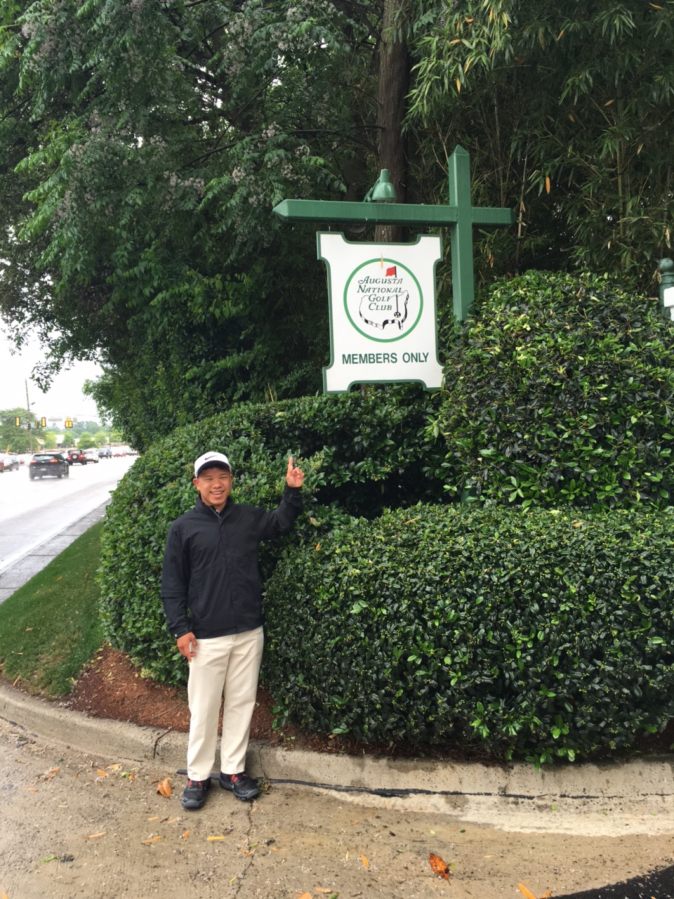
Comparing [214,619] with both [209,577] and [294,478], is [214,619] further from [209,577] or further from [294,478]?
[294,478]

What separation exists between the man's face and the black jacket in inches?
2.2

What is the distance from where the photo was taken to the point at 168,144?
25.6 ft

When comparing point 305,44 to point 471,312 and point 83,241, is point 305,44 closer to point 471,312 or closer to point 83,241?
point 83,241

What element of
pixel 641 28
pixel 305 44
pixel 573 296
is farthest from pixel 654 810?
pixel 305 44

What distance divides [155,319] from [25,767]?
687cm

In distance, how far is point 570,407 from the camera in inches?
165

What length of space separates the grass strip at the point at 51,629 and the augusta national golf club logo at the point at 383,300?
3.02 meters

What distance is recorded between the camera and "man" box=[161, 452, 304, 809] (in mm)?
3410

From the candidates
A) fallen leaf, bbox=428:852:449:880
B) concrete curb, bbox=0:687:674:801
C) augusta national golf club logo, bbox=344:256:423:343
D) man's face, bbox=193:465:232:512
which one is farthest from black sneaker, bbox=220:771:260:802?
augusta national golf club logo, bbox=344:256:423:343

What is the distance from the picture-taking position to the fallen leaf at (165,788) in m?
3.52

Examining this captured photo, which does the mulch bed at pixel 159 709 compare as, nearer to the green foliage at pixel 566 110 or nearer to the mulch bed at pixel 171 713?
the mulch bed at pixel 171 713

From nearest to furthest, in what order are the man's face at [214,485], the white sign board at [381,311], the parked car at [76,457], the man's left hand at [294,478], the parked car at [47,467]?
1. the man's face at [214,485]
2. the man's left hand at [294,478]
3. the white sign board at [381,311]
4. the parked car at [47,467]
5. the parked car at [76,457]

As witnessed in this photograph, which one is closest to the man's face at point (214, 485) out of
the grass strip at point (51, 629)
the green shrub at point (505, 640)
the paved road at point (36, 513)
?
the green shrub at point (505, 640)

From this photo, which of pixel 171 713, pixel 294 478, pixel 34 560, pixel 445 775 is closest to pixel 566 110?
pixel 294 478
